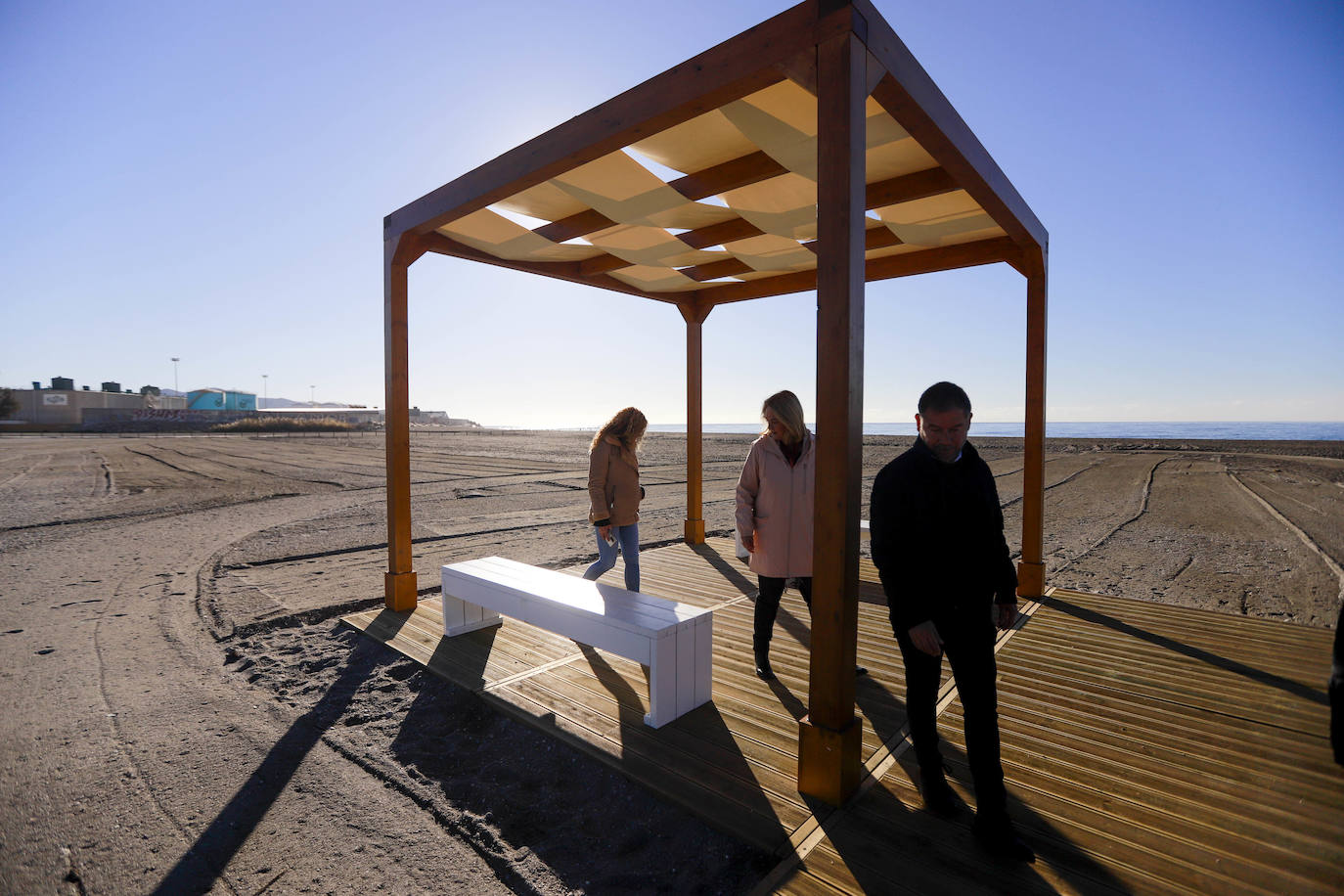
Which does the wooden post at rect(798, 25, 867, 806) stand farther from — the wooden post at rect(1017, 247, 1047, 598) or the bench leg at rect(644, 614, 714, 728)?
the wooden post at rect(1017, 247, 1047, 598)

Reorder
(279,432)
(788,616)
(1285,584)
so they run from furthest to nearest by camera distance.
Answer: (279,432) < (1285,584) < (788,616)

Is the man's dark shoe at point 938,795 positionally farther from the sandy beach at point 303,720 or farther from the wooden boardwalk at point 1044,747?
the sandy beach at point 303,720

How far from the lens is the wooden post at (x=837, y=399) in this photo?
241cm

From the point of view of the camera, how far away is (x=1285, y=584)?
6773mm

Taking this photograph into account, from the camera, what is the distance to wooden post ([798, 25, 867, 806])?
7.91 feet

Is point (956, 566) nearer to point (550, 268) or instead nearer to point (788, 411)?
point (788, 411)

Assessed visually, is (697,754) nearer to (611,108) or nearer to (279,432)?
(611,108)

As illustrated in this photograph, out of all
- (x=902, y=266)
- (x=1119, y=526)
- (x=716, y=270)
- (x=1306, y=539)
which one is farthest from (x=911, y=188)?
(x=1306, y=539)

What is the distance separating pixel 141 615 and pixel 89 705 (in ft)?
6.68

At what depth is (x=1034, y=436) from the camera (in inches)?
215

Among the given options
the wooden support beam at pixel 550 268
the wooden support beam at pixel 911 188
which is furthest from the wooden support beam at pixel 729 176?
the wooden support beam at pixel 550 268

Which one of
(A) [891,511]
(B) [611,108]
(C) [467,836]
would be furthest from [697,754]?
(B) [611,108]

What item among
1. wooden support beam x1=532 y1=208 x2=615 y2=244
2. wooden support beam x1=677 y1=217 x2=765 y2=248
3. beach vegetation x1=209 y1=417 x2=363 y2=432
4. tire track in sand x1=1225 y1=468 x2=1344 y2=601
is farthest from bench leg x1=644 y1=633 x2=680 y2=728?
beach vegetation x1=209 y1=417 x2=363 y2=432

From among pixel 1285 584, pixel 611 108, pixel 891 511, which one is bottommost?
pixel 1285 584
